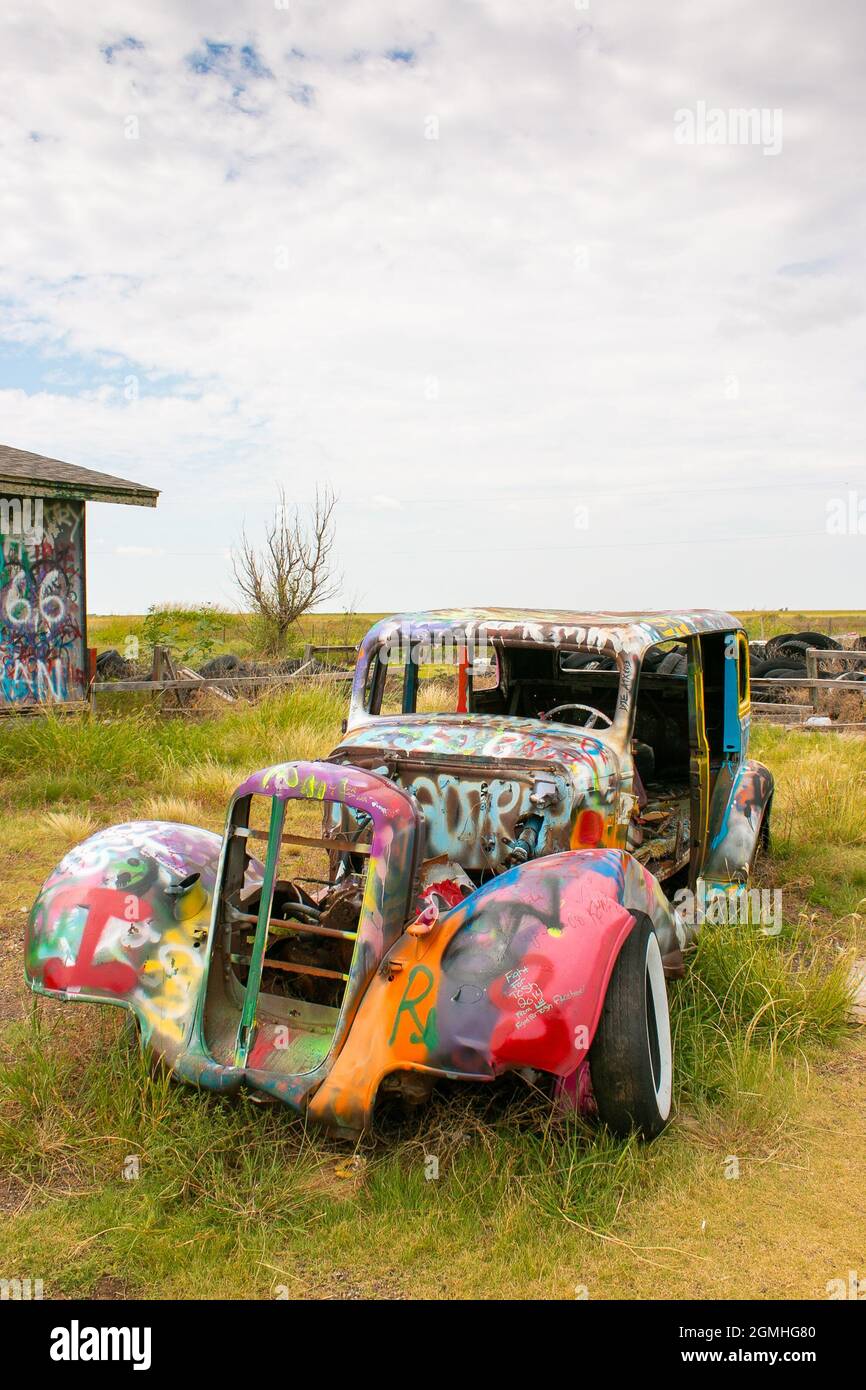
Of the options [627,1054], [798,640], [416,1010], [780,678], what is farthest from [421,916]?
[798,640]

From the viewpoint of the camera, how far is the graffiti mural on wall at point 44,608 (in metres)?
11.6

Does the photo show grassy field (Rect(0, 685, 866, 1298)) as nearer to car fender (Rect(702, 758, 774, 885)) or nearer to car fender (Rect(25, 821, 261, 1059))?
car fender (Rect(25, 821, 261, 1059))

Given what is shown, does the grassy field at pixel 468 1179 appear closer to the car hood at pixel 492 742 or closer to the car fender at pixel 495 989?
the car fender at pixel 495 989

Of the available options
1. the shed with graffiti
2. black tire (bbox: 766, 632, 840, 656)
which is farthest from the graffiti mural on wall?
black tire (bbox: 766, 632, 840, 656)

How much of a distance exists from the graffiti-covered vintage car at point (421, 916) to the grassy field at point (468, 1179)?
207 mm

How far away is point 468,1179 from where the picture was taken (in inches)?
128

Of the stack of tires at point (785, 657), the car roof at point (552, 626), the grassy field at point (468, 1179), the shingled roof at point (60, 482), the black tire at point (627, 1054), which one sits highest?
the shingled roof at point (60, 482)

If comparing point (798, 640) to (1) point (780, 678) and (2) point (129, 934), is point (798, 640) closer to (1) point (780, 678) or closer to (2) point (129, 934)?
(1) point (780, 678)

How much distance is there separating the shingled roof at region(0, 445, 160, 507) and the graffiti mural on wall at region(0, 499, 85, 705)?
0.26 meters

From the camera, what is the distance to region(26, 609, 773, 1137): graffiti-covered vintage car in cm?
322

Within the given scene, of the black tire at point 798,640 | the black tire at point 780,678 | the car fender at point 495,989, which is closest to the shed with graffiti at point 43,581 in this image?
the car fender at point 495,989

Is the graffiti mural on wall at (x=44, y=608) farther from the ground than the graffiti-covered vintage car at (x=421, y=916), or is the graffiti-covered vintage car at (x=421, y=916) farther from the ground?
the graffiti mural on wall at (x=44, y=608)

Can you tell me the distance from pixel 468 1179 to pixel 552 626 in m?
2.53

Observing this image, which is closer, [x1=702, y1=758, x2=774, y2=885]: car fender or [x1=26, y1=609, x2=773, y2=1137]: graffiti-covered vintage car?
[x1=26, y1=609, x2=773, y2=1137]: graffiti-covered vintage car
